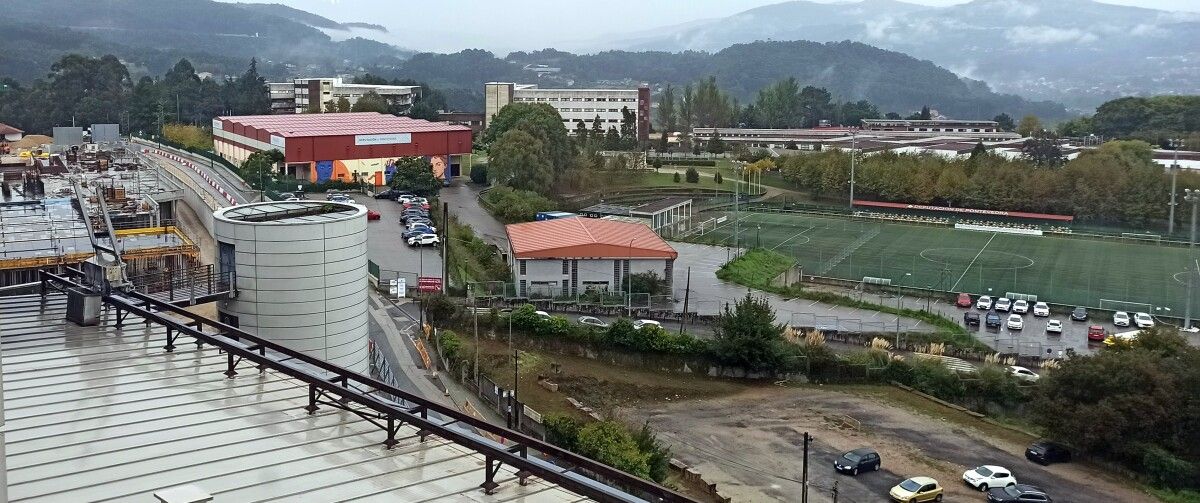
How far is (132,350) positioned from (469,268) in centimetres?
917

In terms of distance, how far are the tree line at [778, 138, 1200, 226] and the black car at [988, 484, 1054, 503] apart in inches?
604

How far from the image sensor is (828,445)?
8062mm

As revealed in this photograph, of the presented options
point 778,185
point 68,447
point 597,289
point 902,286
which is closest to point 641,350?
point 597,289

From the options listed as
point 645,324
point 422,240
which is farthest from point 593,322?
point 422,240

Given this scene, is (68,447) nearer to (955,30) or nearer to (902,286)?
(902,286)

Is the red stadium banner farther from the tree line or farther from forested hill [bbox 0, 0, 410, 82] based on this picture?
forested hill [bbox 0, 0, 410, 82]

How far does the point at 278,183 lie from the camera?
17875 mm

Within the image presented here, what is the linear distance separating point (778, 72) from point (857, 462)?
3446 inches

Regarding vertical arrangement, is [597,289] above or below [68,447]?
below

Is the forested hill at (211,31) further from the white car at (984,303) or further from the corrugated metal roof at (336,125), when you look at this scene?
the white car at (984,303)

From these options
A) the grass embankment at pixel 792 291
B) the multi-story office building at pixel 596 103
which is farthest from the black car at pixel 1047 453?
the multi-story office building at pixel 596 103

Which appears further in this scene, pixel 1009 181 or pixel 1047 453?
pixel 1009 181

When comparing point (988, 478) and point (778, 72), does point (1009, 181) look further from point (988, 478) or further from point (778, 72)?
point (778, 72)

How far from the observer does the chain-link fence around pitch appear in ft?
47.2
